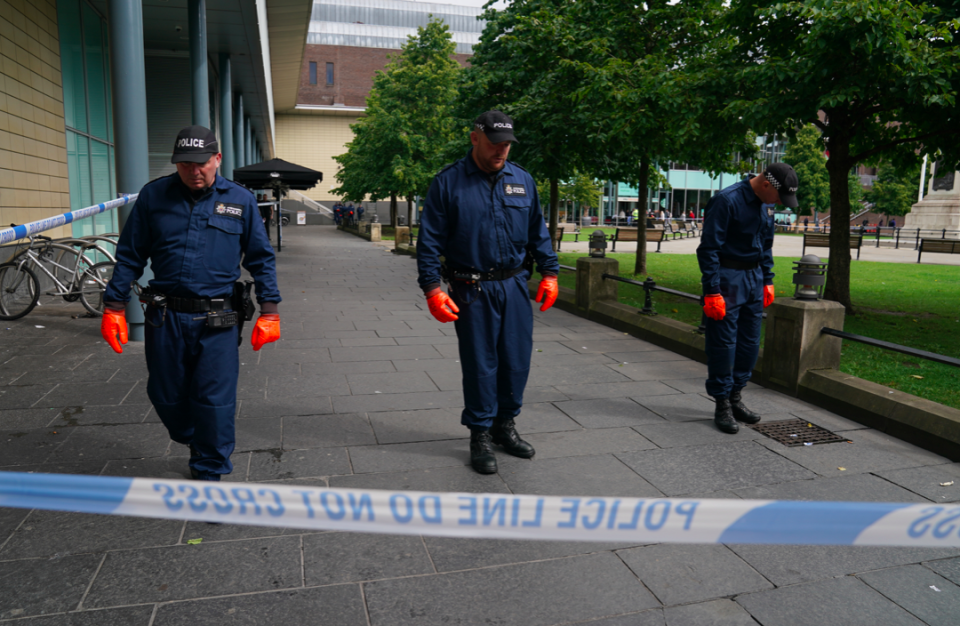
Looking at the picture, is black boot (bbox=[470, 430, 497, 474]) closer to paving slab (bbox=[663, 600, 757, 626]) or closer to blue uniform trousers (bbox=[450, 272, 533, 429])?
blue uniform trousers (bbox=[450, 272, 533, 429])

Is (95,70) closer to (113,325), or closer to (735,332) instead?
(113,325)

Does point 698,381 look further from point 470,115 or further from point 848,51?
point 470,115

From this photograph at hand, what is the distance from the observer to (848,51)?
714cm

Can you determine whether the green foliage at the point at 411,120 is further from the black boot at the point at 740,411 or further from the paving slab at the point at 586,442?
the paving slab at the point at 586,442

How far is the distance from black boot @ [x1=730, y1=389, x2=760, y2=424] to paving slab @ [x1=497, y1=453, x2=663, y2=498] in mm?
1304

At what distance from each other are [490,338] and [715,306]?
67.7 inches

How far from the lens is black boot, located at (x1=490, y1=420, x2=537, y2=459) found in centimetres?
437

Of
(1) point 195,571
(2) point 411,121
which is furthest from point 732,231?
(2) point 411,121

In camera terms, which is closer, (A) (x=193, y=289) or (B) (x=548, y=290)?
(A) (x=193, y=289)

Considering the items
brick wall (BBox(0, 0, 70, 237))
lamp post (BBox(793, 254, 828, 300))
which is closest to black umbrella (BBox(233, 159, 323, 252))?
brick wall (BBox(0, 0, 70, 237))

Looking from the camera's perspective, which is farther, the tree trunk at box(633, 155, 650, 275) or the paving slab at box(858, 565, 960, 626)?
the tree trunk at box(633, 155, 650, 275)

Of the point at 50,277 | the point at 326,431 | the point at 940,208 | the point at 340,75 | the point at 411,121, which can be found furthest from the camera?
the point at 340,75

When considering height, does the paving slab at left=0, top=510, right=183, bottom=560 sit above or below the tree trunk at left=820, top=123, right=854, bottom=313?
below

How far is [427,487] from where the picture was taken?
3.88m
